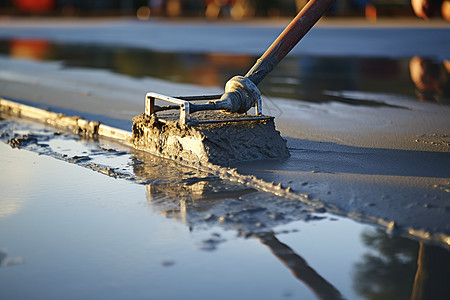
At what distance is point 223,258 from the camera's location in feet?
8.51

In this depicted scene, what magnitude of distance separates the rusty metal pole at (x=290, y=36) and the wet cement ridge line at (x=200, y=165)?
82 centimetres

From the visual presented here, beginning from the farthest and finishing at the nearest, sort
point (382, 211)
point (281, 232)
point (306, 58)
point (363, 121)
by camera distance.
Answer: point (306, 58) → point (363, 121) → point (382, 211) → point (281, 232)

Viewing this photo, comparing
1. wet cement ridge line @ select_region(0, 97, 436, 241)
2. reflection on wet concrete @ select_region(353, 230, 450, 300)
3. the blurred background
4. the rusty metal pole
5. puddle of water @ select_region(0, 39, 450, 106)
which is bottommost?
reflection on wet concrete @ select_region(353, 230, 450, 300)

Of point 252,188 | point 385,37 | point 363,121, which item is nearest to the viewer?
point 252,188

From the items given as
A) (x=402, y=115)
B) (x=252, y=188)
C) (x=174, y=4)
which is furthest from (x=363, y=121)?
(x=174, y=4)

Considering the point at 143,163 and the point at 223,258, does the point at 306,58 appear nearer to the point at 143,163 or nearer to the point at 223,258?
the point at 143,163

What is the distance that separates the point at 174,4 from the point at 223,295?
19.7 metres

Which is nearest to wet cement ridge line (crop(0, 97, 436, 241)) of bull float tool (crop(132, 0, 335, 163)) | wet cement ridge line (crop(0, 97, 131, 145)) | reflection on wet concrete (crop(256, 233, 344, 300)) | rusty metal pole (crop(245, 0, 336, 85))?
wet cement ridge line (crop(0, 97, 131, 145))

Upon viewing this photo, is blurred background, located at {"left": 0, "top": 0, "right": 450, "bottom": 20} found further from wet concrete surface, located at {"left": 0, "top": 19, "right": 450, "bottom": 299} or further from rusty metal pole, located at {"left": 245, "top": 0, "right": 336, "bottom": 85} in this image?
rusty metal pole, located at {"left": 245, "top": 0, "right": 336, "bottom": 85}

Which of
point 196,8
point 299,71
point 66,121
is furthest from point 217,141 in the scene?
point 196,8

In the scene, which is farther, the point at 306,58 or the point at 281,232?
the point at 306,58

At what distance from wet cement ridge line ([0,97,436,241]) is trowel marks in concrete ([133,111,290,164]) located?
0.21 feet

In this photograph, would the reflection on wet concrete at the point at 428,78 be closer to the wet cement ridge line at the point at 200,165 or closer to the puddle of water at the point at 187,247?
the wet cement ridge line at the point at 200,165

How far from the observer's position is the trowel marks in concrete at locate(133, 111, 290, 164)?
3904mm
